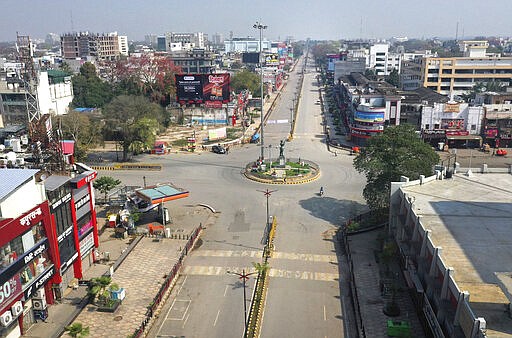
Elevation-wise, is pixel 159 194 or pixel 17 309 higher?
pixel 159 194

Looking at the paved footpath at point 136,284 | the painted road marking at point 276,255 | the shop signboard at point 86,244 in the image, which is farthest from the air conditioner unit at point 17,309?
the painted road marking at point 276,255

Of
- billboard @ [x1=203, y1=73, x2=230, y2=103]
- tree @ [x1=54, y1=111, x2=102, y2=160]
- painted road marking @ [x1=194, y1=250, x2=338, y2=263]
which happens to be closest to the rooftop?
painted road marking @ [x1=194, y1=250, x2=338, y2=263]

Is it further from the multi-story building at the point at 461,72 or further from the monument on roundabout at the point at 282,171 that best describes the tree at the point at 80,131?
the multi-story building at the point at 461,72

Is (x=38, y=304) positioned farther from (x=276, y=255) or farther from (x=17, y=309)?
(x=276, y=255)

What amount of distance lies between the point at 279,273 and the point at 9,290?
790 inches

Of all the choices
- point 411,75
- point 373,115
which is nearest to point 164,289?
point 373,115

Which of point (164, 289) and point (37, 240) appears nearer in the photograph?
point (37, 240)

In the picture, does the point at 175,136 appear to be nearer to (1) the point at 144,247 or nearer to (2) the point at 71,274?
(1) the point at 144,247

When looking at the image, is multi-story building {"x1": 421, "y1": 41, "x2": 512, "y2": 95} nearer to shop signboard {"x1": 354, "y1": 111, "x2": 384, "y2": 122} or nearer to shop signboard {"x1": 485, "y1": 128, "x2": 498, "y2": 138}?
shop signboard {"x1": 485, "y1": 128, "x2": 498, "y2": 138}

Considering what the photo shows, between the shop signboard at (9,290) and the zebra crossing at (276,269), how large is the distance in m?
13.5

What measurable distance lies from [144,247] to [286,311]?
643 inches

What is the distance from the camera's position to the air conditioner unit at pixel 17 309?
2872 centimetres

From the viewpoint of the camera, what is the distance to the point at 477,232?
111 feet

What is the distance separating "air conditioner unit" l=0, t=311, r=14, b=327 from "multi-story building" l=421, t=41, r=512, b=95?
11673cm
